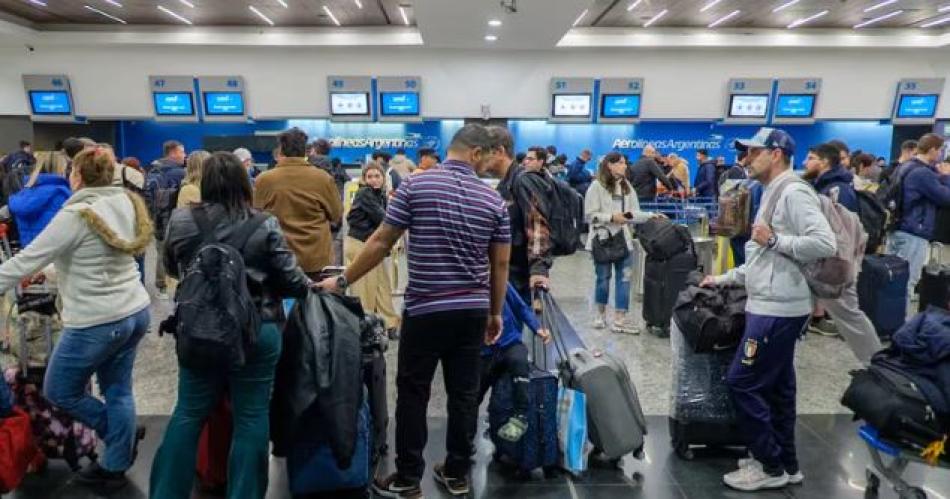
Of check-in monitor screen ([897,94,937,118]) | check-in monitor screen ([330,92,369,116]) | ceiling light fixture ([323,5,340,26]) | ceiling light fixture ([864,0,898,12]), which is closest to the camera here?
ceiling light fixture ([864,0,898,12])

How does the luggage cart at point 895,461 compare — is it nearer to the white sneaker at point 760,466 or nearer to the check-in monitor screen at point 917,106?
the white sneaker at point 760,466

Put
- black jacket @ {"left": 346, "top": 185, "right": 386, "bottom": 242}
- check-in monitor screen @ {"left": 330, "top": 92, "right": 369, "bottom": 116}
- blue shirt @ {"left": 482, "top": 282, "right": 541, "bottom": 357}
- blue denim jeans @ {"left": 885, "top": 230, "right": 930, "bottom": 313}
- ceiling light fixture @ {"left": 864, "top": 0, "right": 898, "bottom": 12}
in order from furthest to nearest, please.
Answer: check-in monitor screen @ {"left": 330, "top": 92, "right": 369, "bottom": 116}
ceiling light fixture @ {"left": 864, "top": 0, "right": 898, "bottom": 12}
blue denim jeans @ {"left": 885, "top": 230, "right": 930, "bottom": 313}
black jacket @ {"left": 346, "top": 185, "right": 386, "bottom": 242}
blue shirt @ {"left": 482, "top": 282, "right": 541, "bottom": 357}

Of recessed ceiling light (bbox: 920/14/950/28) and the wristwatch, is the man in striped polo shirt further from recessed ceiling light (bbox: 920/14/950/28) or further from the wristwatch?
recessed ceiling light (bbox: 920/14/950/28)

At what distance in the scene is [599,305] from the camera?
19.1ft

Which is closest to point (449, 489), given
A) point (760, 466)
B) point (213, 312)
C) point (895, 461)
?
point (213, 312)

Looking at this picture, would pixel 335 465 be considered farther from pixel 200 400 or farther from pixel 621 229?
pixel 621 229

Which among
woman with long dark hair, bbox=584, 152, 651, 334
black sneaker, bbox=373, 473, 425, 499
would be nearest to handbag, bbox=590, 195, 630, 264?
woman with long dark hair, bbox=584, 152, 651, 334

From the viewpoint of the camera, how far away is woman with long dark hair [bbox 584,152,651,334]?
17.7 ft

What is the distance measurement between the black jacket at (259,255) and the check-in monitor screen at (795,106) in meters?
12.3

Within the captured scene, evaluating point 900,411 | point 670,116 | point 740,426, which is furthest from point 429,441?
point 670,116

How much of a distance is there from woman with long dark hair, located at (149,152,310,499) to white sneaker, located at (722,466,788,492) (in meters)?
2.30

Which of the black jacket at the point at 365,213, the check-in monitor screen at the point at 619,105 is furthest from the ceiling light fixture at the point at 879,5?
the black jacket at the point at 365,213

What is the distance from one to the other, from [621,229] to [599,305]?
2.70 feet

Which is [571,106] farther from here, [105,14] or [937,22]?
[105,14]
